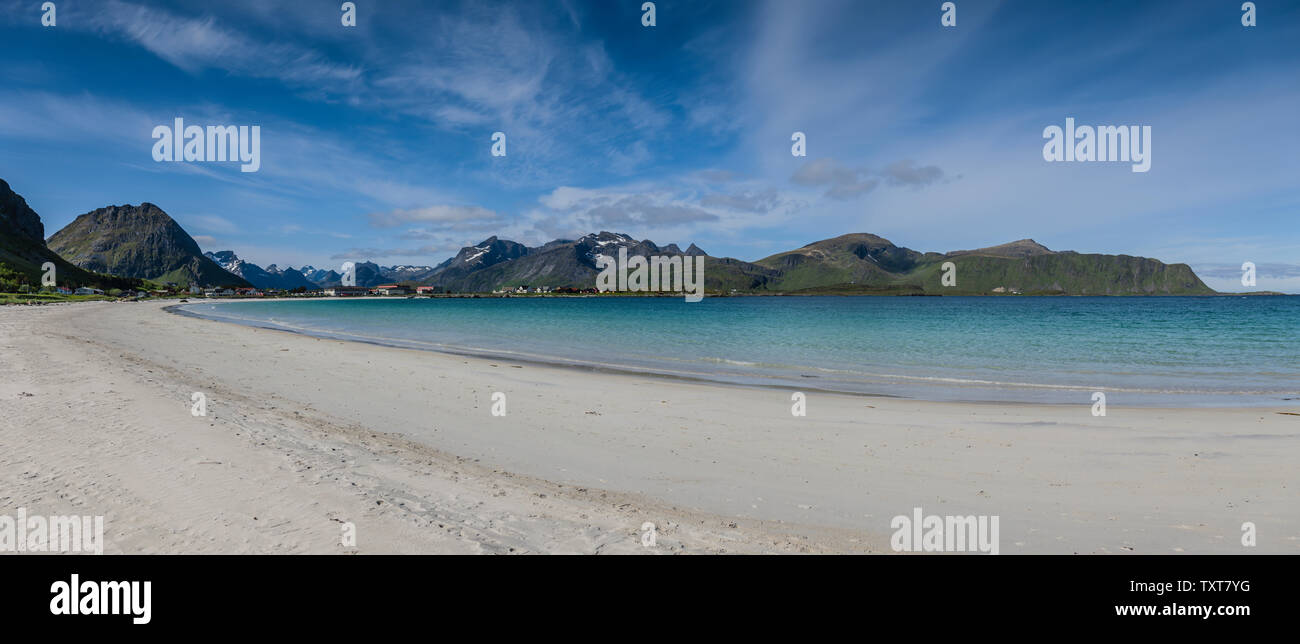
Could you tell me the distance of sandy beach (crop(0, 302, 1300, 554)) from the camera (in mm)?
6781

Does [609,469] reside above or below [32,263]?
below

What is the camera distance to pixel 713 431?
530 inches

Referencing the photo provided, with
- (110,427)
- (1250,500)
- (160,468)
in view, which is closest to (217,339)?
(110,427)

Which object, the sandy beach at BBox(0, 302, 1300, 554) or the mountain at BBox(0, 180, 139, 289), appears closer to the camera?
the sandy beach at BBox(0, 302, 1300, 554)

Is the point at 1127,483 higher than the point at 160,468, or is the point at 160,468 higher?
the point at 160,468

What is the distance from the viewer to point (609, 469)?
33.6 ft

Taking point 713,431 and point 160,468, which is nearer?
point 160,468

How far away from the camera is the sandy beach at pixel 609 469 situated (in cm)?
678

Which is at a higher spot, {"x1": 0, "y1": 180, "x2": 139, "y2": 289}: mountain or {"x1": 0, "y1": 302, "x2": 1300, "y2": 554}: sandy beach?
{"x1": 0, "y1": 180, "x2": 139, "y2": 289}: mountain

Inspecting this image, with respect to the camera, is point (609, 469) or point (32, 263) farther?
point (32, 263)

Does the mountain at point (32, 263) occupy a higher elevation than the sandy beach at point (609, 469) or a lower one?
higher
